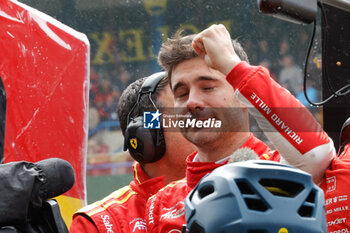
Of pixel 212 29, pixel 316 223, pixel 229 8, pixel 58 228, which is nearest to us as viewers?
pixel 316 223

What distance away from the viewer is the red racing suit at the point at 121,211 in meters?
1.77

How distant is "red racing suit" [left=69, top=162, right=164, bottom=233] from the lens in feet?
5.80

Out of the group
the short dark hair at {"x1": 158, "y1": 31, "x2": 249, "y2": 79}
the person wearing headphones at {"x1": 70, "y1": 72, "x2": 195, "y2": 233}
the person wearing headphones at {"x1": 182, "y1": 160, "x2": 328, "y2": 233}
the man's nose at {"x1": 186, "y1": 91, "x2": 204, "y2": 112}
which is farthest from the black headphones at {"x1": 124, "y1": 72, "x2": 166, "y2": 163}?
the person wearing headphones at {"x1": 182, "y1": 160, "x2": 328, "y2": 233}

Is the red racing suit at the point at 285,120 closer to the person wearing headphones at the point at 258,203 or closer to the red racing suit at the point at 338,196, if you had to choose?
the red racing suit at the point at 338,196

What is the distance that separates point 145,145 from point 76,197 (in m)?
0.33

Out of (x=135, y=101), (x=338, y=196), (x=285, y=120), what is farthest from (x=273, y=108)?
(x=135, y=101)

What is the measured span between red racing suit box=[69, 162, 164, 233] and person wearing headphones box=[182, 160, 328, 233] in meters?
0.89

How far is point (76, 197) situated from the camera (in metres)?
2.02

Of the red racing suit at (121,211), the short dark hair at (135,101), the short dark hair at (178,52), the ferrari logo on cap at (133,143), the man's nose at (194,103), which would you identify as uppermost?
the short dark hair at (178,52)

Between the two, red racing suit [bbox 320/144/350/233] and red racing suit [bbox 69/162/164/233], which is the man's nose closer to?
red racing suit [bbox 320/144/350/233]

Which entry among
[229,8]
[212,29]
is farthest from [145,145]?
[229,8]

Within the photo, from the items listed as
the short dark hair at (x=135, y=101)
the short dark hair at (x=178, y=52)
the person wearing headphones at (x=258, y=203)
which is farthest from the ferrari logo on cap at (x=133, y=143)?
the person wearing headphones at (x=258, y=203)

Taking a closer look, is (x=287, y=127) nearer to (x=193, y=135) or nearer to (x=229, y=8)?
(x=193, y=135)

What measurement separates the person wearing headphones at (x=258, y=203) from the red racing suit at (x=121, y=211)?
2.93 feet
